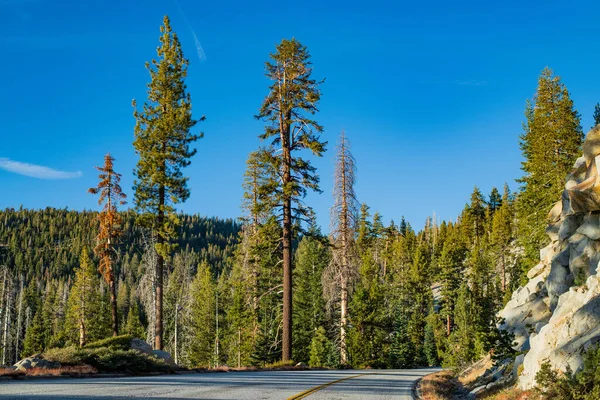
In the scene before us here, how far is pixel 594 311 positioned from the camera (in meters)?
11.4

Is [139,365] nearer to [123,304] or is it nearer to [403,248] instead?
[403,248]

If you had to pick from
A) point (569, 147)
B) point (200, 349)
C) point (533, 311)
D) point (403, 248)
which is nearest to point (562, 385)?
point (533, 311)

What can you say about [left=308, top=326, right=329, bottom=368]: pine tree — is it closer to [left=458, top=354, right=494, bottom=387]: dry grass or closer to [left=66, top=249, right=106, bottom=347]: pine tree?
[left=66, top=249, right=106, bottom=347]: pine tree

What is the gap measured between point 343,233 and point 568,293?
63.0 ft

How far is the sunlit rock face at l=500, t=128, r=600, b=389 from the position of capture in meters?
11.2

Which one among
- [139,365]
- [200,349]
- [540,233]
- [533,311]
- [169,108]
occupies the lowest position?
[200,349]

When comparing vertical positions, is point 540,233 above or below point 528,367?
above

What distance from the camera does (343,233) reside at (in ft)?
107

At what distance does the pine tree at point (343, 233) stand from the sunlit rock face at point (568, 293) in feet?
38.5

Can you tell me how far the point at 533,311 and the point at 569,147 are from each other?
23955mm

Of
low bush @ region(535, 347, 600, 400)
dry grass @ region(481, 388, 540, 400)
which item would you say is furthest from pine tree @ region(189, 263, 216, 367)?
low bush @ region(535, 347, 600, 400)

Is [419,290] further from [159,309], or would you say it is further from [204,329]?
[159,309]

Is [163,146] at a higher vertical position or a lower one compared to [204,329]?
higher

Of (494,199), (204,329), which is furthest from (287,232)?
(494,199)
